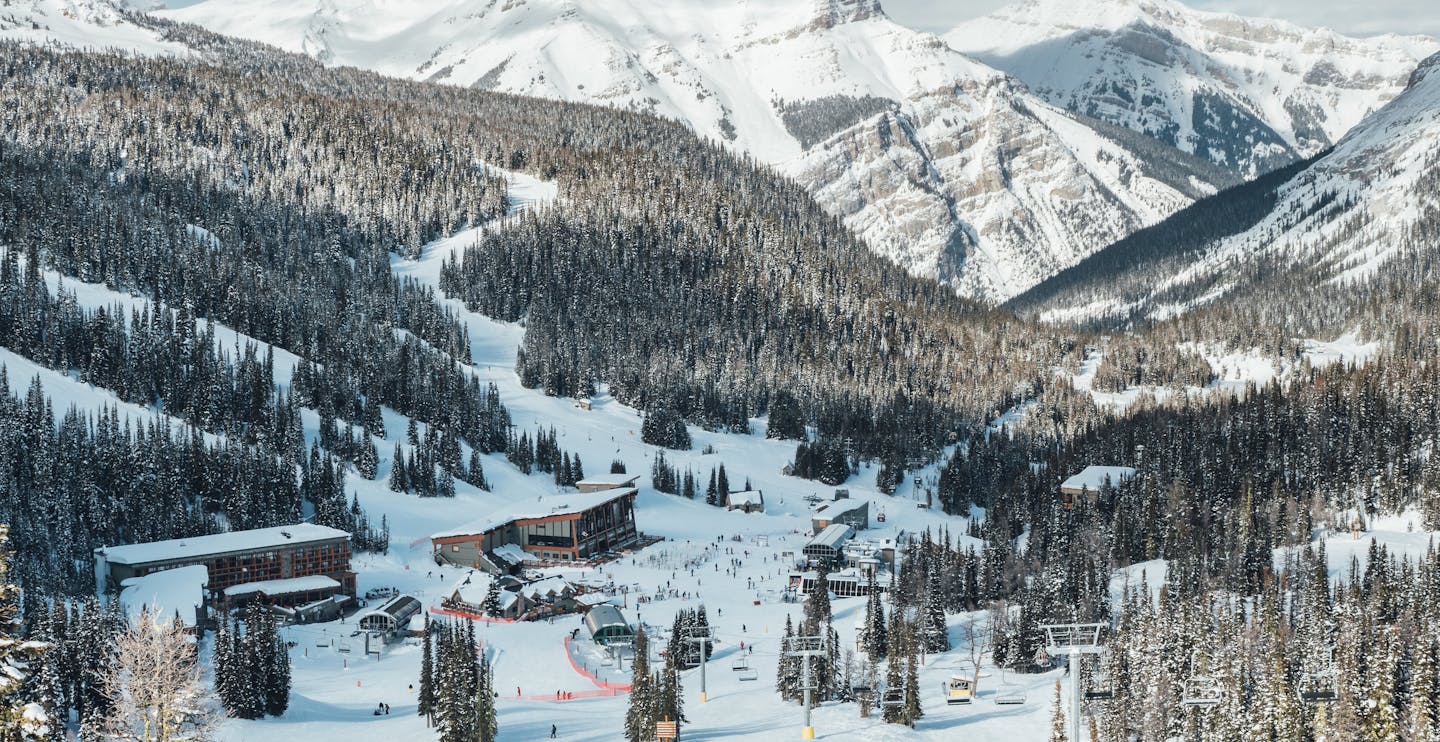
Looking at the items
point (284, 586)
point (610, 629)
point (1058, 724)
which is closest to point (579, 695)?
point (610, 629)

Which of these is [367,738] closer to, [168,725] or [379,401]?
[168,725]

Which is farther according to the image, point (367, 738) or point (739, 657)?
point (739, 657)

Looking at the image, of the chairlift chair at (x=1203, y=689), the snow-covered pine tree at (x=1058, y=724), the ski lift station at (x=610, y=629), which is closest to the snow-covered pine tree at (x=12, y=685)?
the snow-covered pine tree at (x=1058, y=724)

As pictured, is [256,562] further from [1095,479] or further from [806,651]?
[1095,479]

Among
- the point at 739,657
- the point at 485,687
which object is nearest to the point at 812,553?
the point at 739,657

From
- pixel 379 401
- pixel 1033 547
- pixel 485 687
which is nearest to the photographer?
pixel 485 687

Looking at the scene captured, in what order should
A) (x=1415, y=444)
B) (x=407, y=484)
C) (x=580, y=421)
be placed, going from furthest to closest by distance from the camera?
(x=580, y=421), (x=407, y=484), (x=1415, y=444)
